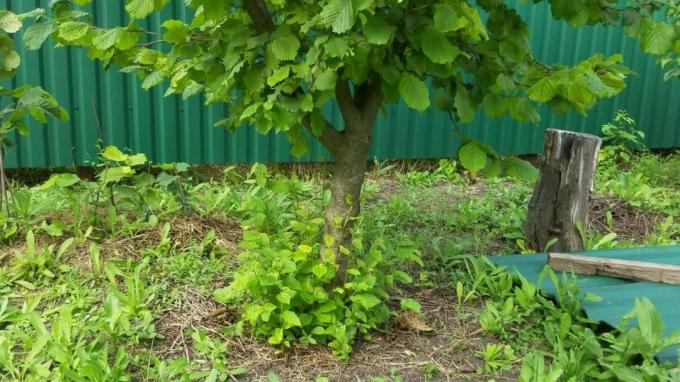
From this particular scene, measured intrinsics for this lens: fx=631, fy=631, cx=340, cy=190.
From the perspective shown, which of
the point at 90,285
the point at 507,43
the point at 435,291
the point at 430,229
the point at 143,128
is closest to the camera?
the point at 507,43

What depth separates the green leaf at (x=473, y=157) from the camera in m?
2.45

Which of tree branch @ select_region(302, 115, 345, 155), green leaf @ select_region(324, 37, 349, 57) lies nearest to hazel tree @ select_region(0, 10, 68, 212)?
tree branch @ select_region(302, 115, 345, 155)

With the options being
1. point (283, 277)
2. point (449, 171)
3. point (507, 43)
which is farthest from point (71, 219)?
point (449, 171)

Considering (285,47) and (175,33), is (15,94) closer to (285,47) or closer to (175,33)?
(175,33)

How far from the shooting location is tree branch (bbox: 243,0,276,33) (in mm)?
2578

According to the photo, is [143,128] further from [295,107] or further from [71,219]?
[295,107]

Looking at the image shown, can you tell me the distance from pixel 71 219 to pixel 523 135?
16.3ft

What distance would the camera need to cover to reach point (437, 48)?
220 centimetres

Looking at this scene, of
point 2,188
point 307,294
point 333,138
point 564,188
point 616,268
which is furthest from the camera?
point 564,188

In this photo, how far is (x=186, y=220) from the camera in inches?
151

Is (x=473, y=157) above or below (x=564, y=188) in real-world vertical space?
above

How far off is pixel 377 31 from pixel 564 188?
2397 millimetres

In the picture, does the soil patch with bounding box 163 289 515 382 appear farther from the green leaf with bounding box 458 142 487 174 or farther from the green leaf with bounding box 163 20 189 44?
the green leaf with bounding box 163 20 189 44

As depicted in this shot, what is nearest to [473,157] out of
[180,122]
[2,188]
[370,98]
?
[370,98]
